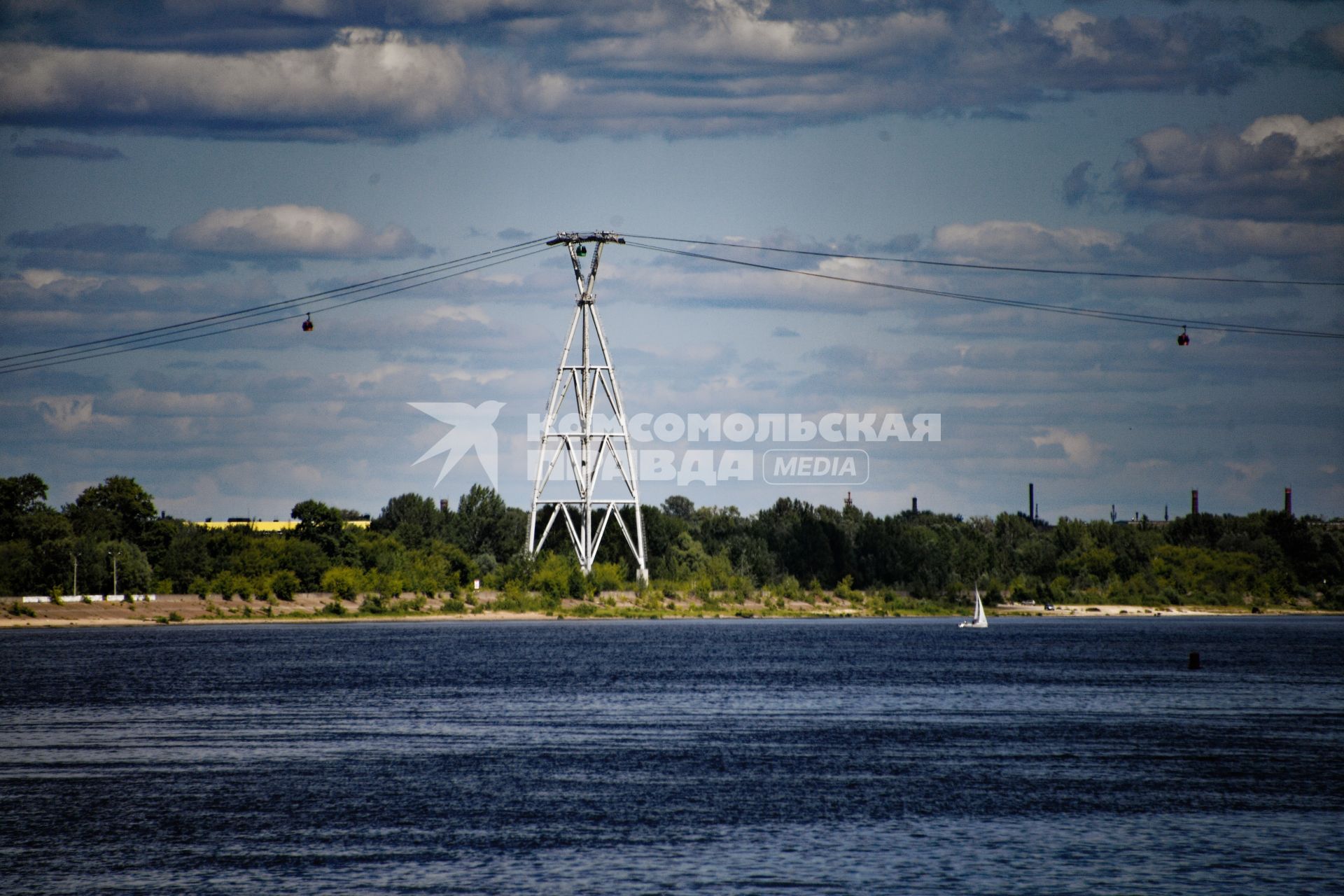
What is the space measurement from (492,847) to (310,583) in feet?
485

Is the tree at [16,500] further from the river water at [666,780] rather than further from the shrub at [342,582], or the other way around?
the river water at [666,780]

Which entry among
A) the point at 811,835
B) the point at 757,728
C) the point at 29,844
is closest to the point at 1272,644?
the point at 757,728

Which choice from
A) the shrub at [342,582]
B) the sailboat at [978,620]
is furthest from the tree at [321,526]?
the sailboat at [978,620]

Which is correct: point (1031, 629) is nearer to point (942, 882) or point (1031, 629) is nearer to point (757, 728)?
point (757, 728)

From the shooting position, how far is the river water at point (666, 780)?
34.2m

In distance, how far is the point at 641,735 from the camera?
59.6 metres

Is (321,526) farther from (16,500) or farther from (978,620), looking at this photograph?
(978,620)

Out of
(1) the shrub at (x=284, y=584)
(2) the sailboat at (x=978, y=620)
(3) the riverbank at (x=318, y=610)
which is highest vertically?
(1) the shrub at (x=284, y=584)

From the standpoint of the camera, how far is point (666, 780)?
47062 mm

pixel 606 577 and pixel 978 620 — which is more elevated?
pixel 606 577

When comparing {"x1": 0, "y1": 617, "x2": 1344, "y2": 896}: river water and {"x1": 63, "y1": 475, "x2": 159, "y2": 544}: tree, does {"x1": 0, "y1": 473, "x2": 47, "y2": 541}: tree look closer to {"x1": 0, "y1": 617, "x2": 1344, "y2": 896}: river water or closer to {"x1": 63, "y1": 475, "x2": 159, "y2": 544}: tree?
{"x1": 63, "y1": 475, "x2": 159, "y2": 544}: tree

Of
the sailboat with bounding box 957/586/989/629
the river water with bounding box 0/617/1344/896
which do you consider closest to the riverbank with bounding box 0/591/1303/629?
the sailboat with bounding box 957/586/989/629

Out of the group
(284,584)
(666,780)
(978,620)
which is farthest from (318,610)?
(666,780)

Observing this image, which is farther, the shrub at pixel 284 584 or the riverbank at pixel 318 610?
the shrub at pixel 284 584
